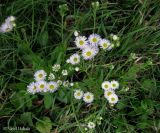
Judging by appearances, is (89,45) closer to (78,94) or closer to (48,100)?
(78,94)

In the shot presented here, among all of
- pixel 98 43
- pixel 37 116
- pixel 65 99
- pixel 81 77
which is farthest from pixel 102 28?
pixel 37 116

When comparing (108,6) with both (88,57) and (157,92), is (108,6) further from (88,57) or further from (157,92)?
(157,92)

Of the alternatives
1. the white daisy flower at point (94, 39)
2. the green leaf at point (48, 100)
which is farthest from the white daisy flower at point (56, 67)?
the white daisy flower at point (94, 39)

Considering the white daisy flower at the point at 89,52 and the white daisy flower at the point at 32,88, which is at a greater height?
the white daisy flower at the point at 89,52

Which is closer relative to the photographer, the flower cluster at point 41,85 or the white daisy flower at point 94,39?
the flower cluster at point 41,85

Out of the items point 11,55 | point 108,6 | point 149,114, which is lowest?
point 149,114

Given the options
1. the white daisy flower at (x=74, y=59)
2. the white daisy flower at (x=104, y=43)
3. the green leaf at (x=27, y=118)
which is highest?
the white daisy flower at (x=104, y=43)

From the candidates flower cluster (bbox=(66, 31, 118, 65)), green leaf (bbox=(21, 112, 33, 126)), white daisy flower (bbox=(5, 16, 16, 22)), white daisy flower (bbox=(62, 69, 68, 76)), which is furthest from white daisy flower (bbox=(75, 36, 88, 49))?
green leaf (bbox=(21, 112, 33, 126))

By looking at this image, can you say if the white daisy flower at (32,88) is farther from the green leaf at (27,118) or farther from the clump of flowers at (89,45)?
the clump of flowers at (89,45)
